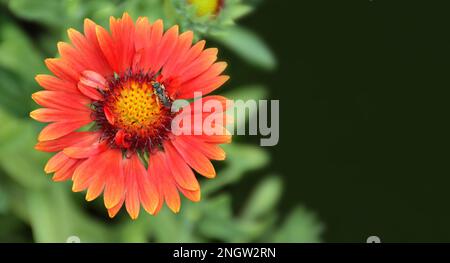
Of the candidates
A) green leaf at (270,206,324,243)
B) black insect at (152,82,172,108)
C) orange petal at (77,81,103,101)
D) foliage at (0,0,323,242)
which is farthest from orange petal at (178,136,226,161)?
green leaf at (270,206,324,243)

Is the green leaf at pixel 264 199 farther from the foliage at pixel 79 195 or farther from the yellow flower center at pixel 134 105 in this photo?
the yellow flower center at pixel 134 105

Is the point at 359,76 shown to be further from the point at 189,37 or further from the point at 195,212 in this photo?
the point at 189,37

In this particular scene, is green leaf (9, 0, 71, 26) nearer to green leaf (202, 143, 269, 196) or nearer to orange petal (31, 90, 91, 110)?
orange petal (31, 90, 91, 110)

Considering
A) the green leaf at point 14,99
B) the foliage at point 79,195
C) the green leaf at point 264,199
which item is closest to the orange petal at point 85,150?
the foliage at point 79,195

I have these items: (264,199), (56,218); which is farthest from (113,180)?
(264,199)

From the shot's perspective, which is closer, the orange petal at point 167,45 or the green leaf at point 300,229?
the orange petal at point 167,45

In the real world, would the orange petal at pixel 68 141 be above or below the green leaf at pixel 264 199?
below

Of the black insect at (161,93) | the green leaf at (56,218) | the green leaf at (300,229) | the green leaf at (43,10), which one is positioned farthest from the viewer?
the green leaf at (300,229)
